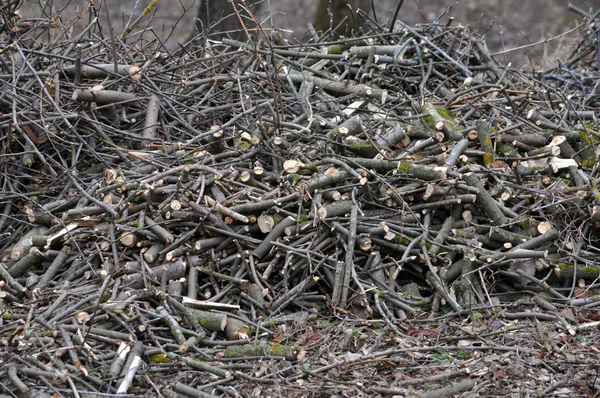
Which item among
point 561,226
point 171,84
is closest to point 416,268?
point 561,226

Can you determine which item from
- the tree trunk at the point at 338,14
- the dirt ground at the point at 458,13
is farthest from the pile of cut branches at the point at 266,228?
the dirt ground at the point at 458,13

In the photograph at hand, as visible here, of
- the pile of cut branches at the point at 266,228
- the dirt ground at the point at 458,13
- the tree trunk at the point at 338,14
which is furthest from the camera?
the dirt ground at the point at 458,13

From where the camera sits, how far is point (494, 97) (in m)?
6.17

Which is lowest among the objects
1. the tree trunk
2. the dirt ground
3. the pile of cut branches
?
the pile of cut branches

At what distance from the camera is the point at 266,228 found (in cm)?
465

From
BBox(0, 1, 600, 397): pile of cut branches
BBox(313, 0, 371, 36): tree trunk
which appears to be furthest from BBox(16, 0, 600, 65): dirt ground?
BBox(0, 1, 600, 397): pile of cut branches

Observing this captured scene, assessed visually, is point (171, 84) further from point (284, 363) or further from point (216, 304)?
point (284, 363)

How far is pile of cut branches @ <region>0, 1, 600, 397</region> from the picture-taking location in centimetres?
393

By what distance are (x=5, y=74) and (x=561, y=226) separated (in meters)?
4.34

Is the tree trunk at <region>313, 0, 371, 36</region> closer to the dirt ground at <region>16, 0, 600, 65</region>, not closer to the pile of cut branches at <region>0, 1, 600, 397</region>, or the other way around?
the pile of cut branches at <region>0, 1, 600, 397</region>

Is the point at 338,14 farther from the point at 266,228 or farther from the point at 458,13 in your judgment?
the point at 458,13

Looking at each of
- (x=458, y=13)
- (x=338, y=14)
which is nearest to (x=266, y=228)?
(x=338, y=14)

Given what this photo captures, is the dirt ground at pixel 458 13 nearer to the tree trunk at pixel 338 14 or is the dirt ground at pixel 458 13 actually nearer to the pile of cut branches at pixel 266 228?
the tree trunk at pixel 338 14

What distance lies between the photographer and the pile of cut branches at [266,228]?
393cm
